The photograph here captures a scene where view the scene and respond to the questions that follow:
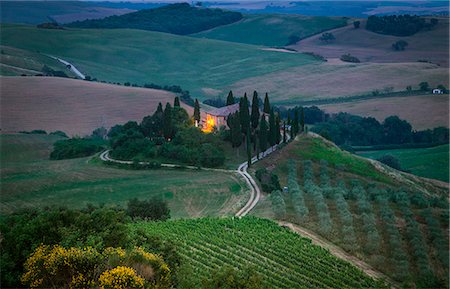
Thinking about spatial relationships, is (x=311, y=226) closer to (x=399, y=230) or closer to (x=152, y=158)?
(x=399, y=230)

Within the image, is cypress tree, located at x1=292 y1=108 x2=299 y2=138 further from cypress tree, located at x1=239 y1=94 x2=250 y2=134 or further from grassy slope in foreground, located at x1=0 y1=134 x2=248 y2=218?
grassy slope in foreground, located at x1=0 y1=134 x2=248 y2=218

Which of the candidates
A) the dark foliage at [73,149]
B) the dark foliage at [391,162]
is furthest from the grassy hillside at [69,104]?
the dark foliage at [391,162]

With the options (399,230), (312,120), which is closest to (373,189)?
(399,230)

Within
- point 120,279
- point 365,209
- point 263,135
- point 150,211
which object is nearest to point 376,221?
point 365,209

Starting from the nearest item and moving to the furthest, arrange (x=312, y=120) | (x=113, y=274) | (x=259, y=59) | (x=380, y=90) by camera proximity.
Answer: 1. (x=113, y=274)
2. (x=312, y=120)
3. (x=380, y=90)
4. (x=259, y=59)

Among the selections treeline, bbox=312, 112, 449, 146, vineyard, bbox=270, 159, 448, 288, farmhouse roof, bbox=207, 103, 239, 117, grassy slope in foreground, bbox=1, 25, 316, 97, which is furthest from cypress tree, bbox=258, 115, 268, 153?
grassy slope in foreground, bbox=1, 25, 316, 97
